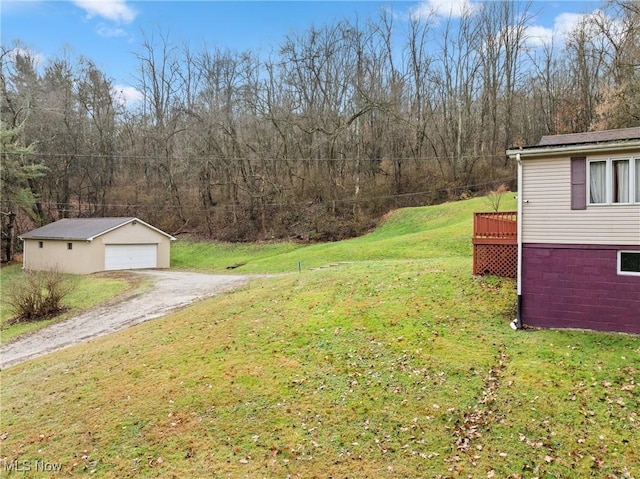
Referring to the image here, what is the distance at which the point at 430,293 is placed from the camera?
11.6 metres

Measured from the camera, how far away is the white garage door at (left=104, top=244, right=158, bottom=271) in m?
27.4

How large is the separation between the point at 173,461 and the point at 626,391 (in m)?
7.20

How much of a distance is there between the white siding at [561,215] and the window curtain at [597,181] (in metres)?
0.21

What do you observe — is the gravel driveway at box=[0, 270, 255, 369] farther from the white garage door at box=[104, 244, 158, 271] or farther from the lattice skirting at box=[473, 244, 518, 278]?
the lattice skirting at box=[473, 244, 518, 278]

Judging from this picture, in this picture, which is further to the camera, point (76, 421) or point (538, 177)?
point (538, 177)

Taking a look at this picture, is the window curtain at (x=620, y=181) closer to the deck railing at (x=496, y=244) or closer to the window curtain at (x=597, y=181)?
the window curtain at (x=597, y=181)

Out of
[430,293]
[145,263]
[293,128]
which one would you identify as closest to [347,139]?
[293,128]

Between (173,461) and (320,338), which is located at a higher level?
(320,338)

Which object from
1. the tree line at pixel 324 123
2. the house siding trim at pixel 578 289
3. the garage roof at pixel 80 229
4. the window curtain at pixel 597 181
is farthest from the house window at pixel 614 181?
the garage roof at pixel 80 229

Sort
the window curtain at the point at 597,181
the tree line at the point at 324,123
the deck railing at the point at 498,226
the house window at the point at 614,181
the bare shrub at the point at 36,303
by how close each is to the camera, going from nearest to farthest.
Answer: the house window at the point at 614,181, the window curtain at the point at 597,181, the deck railing at the point at 498,226, the bare shrub at the point at 36,303, the tree line at the point at 324,123

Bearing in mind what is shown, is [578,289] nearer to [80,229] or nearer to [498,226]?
[498,226]

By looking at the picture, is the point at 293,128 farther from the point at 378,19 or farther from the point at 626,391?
the point at 626,391

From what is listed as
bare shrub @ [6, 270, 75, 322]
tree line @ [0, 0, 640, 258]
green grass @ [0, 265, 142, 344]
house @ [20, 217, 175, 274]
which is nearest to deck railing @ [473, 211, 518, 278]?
green grass @ [0, 265, 142, 344]

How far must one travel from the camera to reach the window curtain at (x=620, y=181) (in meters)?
8.88
